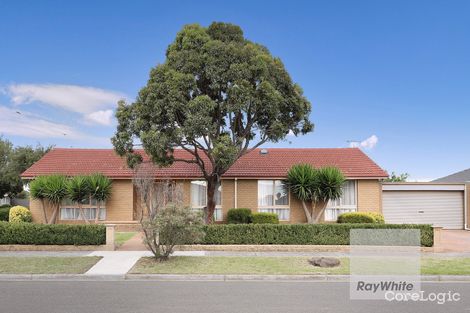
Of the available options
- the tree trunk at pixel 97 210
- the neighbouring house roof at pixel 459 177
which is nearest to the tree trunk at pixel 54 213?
the tree trunk at pixel 97 210

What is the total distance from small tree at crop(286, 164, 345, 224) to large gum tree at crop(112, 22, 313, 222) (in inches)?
138

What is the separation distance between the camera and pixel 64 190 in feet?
66.6

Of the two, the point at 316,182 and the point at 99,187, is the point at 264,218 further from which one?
the point at 99,187

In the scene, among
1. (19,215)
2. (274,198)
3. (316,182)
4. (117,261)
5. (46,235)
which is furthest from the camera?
(274,198)

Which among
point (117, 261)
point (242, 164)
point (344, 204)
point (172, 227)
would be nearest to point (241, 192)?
point (242, 164)

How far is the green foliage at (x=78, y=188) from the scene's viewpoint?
2009cm

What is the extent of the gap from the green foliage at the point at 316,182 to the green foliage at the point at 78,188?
10.0 metres

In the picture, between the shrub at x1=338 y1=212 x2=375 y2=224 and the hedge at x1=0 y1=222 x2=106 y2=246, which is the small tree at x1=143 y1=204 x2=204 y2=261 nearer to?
the hedge at x1=0 y1=222 x2=106 y2=246

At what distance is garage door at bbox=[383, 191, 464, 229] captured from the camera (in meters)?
23.9

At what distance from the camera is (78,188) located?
20.1 meters

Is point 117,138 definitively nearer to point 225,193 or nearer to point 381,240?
point 225,193

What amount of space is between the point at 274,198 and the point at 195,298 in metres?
13.5

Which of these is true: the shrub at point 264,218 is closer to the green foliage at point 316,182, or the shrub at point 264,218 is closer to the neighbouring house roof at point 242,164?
the green foliage at point 316,182

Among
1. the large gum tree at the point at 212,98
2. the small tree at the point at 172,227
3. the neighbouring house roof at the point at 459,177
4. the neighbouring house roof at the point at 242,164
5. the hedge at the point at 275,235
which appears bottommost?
the hedge at the point at 275,235
